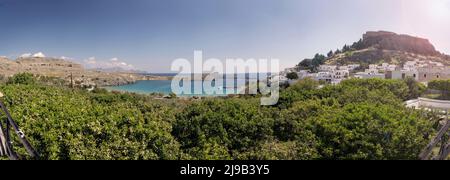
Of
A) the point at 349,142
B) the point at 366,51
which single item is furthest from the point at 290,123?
the point at 366,51

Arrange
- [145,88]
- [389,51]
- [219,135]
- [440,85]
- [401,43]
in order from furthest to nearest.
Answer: [401,43]
[389,51]
[145,88]
[440,85]
[219,135]

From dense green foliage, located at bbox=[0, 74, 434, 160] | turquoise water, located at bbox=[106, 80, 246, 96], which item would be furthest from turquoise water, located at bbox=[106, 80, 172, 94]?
dense green foliage, located at bbox=[0, 74, 434, 160]

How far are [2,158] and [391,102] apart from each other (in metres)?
14.9

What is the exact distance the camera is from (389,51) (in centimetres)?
7225

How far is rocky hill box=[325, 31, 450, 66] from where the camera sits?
69.1 metres

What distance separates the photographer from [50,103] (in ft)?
32.8

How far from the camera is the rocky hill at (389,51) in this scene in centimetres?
6906

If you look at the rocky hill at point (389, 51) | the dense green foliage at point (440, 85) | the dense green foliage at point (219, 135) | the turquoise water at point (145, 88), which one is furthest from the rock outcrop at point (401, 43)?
the dense green foliage at point (219, 135)

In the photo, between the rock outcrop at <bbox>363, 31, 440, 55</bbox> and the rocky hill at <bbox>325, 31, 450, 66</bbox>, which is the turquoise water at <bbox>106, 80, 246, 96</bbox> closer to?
the rocky hill at <bbox>325, 31, 450, 66</bbox>

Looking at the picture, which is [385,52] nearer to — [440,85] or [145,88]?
[440,85]

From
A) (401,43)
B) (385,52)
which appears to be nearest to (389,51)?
(385,52)

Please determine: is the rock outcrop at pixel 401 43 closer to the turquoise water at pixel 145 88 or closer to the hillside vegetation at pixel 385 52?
the hillside vegetation at pixel 385 52
